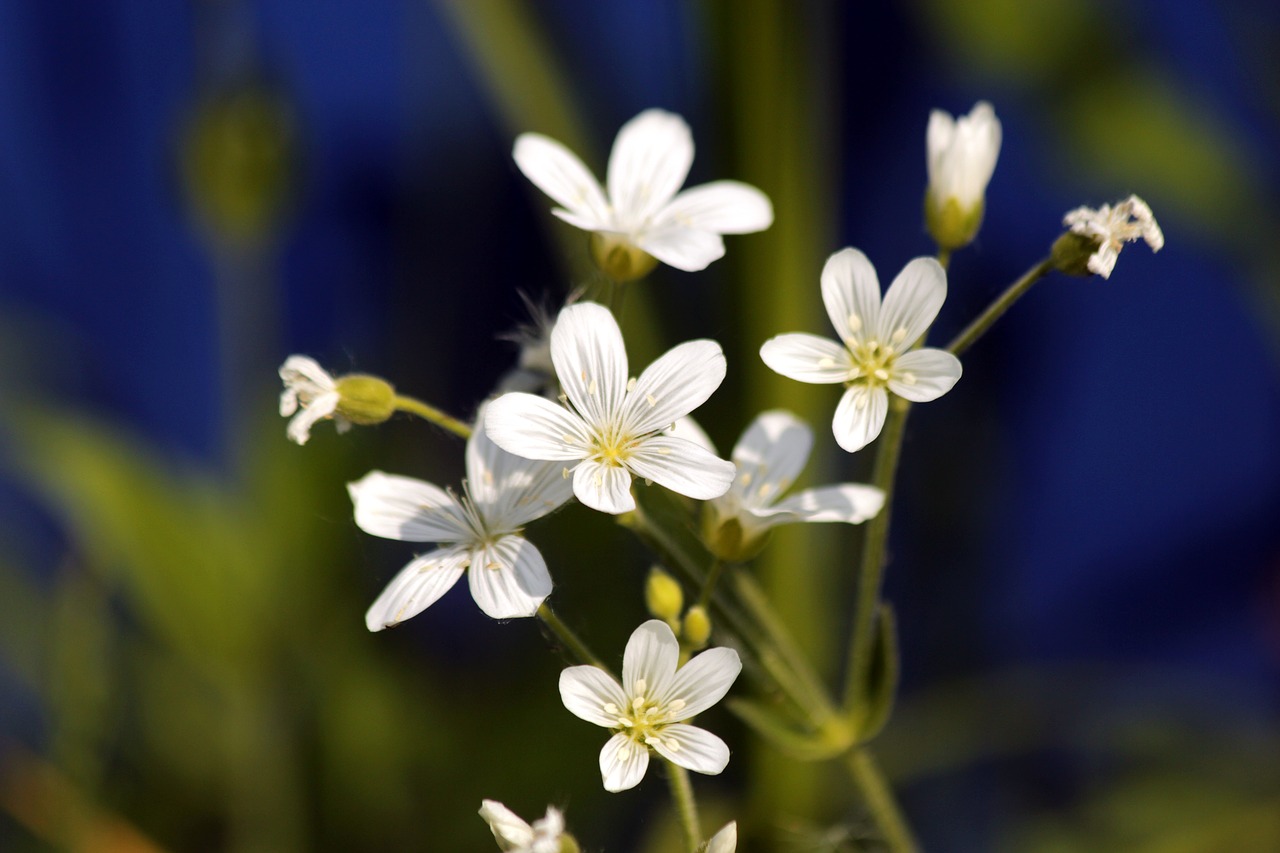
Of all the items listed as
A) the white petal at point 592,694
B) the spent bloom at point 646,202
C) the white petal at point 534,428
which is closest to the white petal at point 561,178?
the spent bloom at point 646,202

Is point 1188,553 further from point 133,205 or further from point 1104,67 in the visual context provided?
point 133,205

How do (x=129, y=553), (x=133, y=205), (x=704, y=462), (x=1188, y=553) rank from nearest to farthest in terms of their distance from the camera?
(x=704, y=462) < (x=129, y=553) < (x=1188, y=553) < (x=133, y=205)

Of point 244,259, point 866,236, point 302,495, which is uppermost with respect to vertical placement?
point 866,236

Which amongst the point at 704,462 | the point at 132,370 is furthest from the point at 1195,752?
the point at 132,370

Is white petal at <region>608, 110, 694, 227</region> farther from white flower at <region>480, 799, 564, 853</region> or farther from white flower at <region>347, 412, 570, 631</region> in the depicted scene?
white flower at <region>480, 799, 564, 853</region>

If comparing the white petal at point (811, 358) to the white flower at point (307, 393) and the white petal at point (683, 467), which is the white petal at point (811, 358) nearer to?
the white petal at point (683, 467)

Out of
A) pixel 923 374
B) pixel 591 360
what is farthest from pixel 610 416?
pixel 923 374

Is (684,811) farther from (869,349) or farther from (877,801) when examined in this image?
(869,349)
